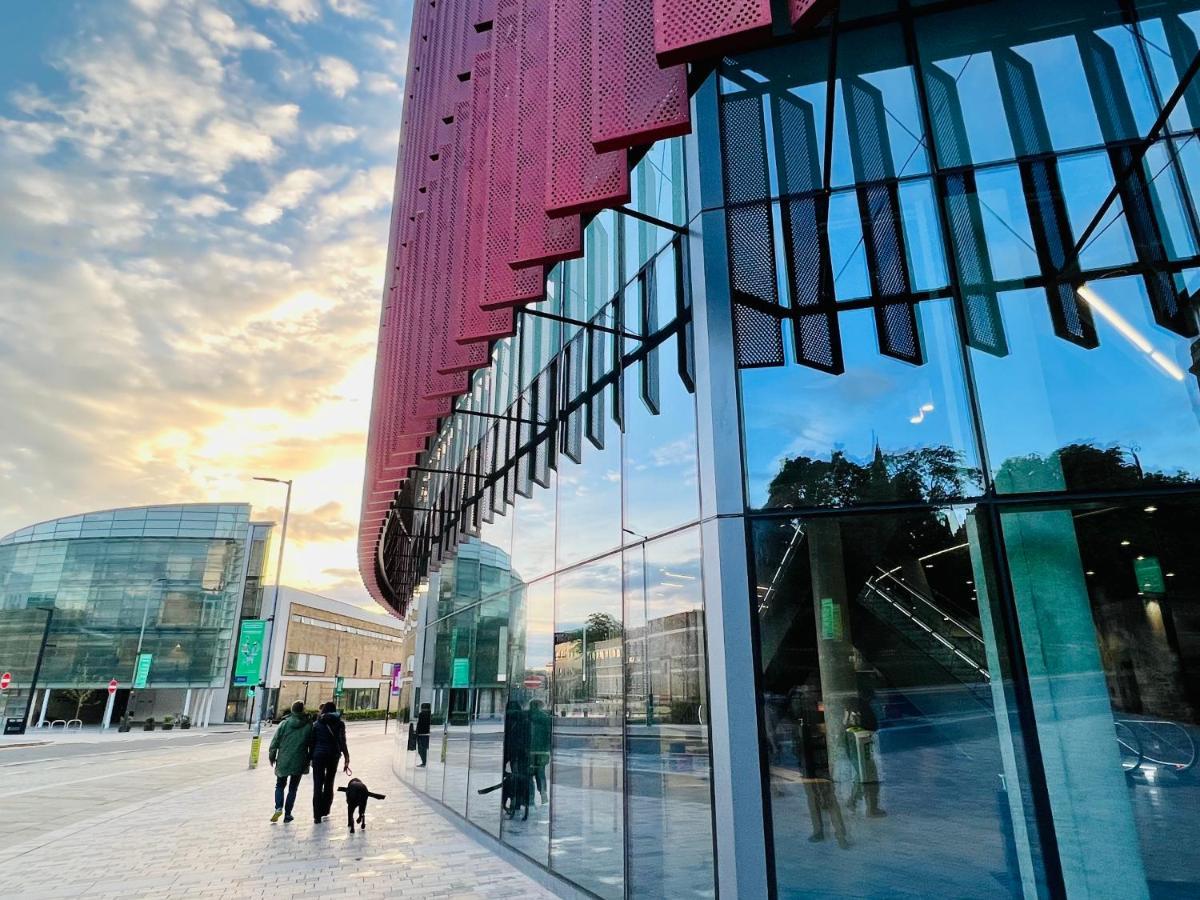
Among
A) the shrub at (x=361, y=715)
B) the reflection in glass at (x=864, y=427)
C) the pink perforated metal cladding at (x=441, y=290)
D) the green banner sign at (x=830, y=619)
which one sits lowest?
the shrub at (x=361, y=715)

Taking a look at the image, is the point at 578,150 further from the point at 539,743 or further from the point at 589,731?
the point at 539,743

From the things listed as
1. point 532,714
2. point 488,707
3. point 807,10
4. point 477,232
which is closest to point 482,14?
point 477,232

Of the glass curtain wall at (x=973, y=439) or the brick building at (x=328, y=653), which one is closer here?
the glass curtain wall at (x=973, y=439)

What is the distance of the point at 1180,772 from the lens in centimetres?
471

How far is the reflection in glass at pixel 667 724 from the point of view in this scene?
597 centimetres

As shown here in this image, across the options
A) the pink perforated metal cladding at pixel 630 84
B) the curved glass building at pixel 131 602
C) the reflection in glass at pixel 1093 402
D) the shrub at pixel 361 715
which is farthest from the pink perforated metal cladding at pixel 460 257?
the shrub at pixel 361 715

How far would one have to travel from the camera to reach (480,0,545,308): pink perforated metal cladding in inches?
295

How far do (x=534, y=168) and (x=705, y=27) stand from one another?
3.02m

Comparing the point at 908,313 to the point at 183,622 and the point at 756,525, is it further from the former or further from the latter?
the point at 183,622

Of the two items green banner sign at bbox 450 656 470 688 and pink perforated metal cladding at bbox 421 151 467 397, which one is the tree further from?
pink perforated metal cladding at bbox 421 151 467 397

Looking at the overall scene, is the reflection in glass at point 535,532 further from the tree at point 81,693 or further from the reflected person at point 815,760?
the tree at point 81,693

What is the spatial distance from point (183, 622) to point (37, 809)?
59000mm

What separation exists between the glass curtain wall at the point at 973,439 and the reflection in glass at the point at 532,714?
450cm

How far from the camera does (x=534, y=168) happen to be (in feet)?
23.2
